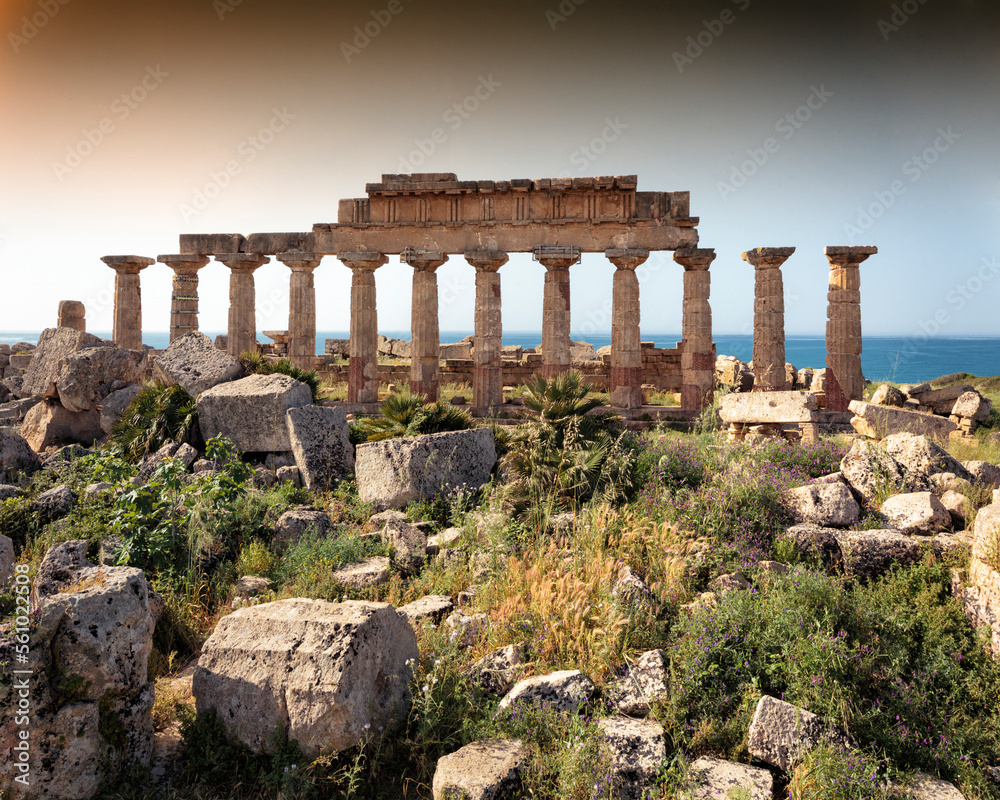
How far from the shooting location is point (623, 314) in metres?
20.0

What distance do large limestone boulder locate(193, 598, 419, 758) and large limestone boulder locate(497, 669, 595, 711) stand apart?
0.86 meters

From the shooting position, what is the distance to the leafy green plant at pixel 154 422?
36.1 ft

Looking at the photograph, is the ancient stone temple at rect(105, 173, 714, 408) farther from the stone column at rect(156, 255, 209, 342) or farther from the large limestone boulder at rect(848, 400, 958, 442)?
the large limestone boulder at rect(848, 400, 958, 442)

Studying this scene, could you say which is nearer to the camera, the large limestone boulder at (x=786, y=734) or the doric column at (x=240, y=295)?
the large limestone boulder at (x=786, y=734)

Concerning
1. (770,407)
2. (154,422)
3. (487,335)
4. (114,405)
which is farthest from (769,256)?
(114,405)

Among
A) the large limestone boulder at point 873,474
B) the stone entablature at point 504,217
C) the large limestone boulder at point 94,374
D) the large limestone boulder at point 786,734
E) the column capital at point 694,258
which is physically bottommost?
the large limestone boulder at point 786,734

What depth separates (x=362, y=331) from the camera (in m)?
21.0

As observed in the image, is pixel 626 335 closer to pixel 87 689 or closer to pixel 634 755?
pixel 634 755

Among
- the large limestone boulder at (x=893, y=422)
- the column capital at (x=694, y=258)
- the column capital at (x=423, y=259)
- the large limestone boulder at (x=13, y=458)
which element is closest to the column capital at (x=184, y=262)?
the column capital at (x=423, y=259)

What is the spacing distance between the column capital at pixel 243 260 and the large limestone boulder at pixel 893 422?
58.0ft

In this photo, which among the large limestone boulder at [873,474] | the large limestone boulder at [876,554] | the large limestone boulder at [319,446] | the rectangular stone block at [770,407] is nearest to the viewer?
the large limestone boulder at [876,554]

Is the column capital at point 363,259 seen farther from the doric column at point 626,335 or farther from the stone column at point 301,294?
the doric column at point 626,335

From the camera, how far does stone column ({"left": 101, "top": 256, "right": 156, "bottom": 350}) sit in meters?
22.6

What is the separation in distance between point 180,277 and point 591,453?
1865 centimetres
